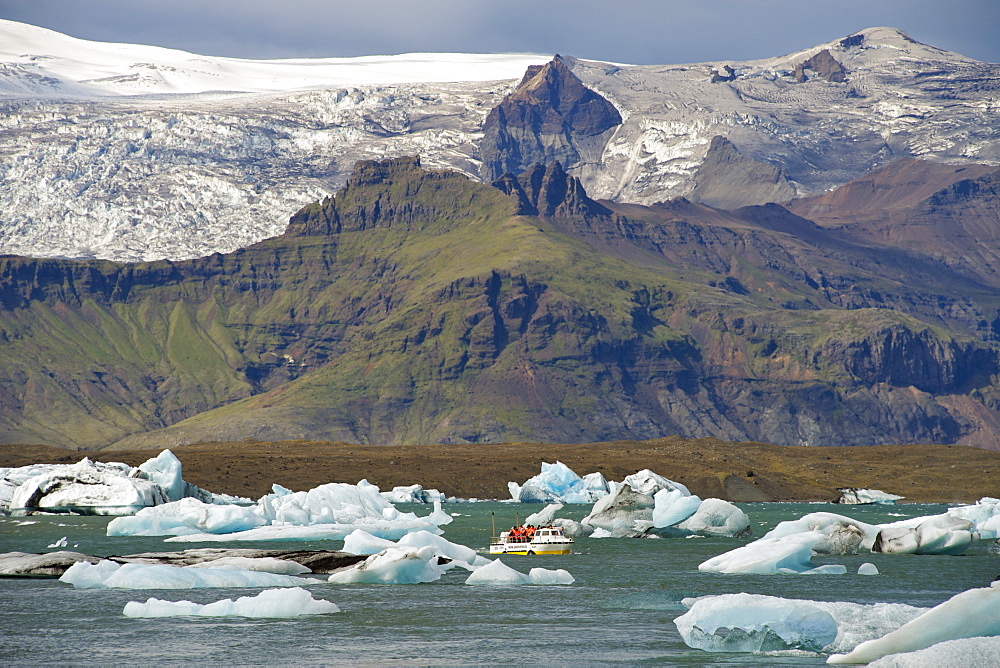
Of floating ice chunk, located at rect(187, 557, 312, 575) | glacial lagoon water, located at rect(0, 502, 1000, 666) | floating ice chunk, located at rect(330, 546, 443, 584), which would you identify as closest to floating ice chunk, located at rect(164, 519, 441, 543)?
glacial lagoon water, located at rect(0, 502, 1000, 666)

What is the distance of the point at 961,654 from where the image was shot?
120ft

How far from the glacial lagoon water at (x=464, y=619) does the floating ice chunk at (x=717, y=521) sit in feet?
50.8

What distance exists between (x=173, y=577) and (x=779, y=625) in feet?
110

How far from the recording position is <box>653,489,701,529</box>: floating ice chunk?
10425 centimetres

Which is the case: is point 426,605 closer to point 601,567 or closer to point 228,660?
point 228,660

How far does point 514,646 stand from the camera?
2008 inches

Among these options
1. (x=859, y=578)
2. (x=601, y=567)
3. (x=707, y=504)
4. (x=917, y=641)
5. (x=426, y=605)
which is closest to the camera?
(x=917, y=641)

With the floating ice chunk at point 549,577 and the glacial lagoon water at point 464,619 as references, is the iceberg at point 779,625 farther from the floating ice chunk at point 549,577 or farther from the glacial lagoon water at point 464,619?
the floating ice chunk at point 549,577

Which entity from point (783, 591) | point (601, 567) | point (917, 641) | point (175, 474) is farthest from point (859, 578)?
point (175, 474)

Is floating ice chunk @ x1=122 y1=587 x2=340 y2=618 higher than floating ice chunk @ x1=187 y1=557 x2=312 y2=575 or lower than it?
higher

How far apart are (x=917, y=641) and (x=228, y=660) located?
24944 millimetres

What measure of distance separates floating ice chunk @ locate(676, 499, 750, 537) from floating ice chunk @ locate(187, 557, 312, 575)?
4453 cm

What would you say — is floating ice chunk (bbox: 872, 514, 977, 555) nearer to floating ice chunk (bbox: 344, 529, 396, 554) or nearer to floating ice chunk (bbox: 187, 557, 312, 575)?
floating ice chunk (bbox: 344, 529, 396, 554)

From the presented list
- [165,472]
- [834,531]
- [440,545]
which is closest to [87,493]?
[165,472]
